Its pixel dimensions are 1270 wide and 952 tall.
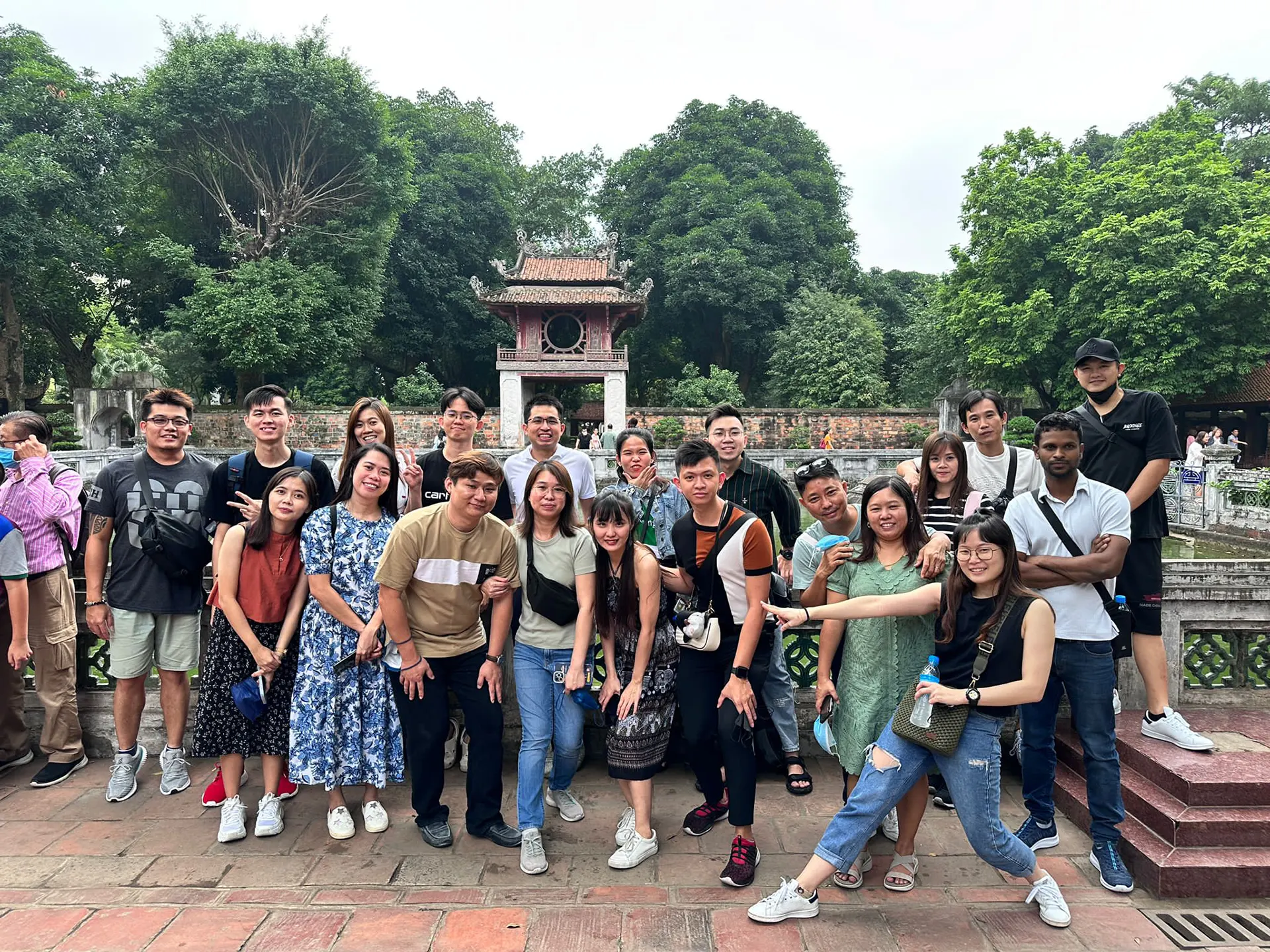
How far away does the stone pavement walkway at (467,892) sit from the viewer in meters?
2.53

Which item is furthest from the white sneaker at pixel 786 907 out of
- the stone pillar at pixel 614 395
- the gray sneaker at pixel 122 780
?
the stone pillar at pixel 614 395

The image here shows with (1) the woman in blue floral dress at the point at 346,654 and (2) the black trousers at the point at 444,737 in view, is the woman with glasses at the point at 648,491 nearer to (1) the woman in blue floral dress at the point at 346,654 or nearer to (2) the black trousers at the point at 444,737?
(2) the black trousers at the point at 444,737

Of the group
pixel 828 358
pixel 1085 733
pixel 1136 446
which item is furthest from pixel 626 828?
pixel 828 358

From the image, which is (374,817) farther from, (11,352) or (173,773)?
(11,352)

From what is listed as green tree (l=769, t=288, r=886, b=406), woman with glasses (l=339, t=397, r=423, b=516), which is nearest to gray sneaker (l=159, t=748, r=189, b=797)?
woman with glasses (l=339, t=397, r=423, b=516)

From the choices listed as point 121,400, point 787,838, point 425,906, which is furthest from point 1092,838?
point 121,400

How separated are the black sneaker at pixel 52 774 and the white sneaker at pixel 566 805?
2.55 meters

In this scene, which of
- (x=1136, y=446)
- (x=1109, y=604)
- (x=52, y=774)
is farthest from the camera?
(x=52, y=774)

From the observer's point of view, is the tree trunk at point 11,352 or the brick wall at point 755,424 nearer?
the tree trunk at point 11,352

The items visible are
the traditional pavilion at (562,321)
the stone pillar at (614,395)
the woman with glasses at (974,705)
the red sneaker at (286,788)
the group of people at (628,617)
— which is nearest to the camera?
the woman with glasses at (974,705)

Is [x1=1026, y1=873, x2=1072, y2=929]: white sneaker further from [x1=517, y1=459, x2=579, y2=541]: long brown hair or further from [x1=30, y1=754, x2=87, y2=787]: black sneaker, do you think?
[x1=30, y1=754, x2=87, y2=787]: black sneaker

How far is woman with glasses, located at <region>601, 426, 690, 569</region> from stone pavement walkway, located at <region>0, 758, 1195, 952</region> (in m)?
1.31

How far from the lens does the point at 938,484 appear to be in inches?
135

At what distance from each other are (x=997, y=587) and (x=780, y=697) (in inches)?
51.8
